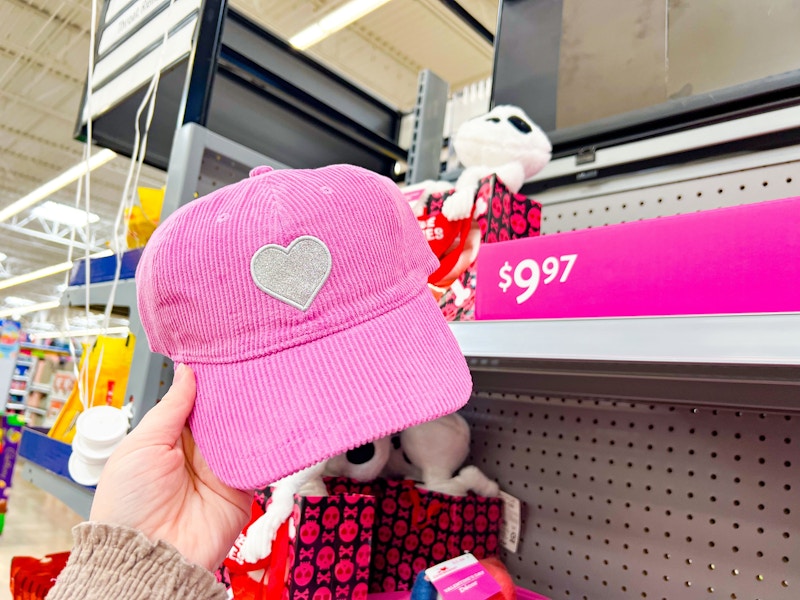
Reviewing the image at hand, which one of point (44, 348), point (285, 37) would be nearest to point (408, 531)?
point (285, 37)

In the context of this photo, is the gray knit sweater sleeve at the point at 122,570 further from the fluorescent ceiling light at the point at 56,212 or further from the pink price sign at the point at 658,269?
the fluorescent ceiling light at the point at 56,212

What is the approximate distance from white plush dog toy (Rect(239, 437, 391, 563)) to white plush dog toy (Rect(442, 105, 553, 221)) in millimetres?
423

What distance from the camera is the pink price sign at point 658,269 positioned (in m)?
0.49

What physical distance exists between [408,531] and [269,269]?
0.59 metres

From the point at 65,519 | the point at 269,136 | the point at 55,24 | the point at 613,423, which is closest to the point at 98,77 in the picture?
the point at 269,136

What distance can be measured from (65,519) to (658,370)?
8.74ft

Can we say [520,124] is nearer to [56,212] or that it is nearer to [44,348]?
[44,348]

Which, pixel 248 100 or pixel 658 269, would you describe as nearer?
pixel 658 269

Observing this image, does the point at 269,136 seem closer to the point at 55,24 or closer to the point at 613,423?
the point at 613,423

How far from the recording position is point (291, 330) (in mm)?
482

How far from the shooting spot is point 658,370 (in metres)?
0.61

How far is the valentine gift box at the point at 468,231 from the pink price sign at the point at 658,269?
11 cm

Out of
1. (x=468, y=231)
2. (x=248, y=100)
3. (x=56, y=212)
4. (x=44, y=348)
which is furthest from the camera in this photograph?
(x=56, y=212)

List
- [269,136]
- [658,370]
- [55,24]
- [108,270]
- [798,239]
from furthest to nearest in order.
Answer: [55,24] → [269,136] → [108,270] → [658,370] → [798,239]
